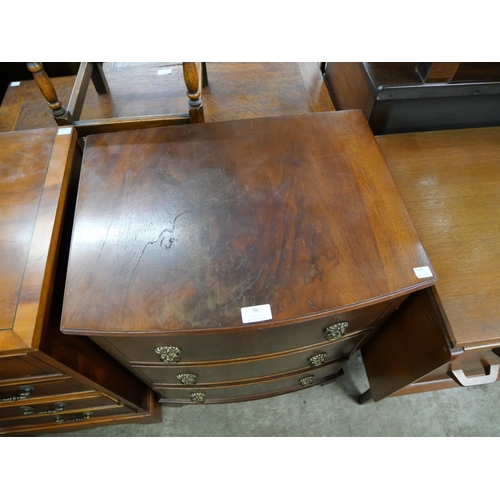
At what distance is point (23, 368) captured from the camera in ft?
2.32

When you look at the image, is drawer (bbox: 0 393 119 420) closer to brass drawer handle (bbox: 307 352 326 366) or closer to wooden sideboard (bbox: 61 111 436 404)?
wooden sideboard (bbox: 61 111 436 404)

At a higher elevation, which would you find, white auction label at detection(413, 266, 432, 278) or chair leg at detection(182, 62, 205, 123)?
chair leg at detection(182, 62, 205, 123)

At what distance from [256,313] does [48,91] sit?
80 cm

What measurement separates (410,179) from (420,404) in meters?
1.01

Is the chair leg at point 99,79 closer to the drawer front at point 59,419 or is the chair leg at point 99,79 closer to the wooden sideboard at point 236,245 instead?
the wooden sideboard at point 236,245

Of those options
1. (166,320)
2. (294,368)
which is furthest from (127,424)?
(166,320)

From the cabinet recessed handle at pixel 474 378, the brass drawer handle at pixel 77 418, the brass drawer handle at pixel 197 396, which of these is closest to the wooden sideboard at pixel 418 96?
the cabinet recessed handle at pixel 474 378

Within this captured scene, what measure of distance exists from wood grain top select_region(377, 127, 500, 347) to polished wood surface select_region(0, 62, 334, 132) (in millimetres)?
348

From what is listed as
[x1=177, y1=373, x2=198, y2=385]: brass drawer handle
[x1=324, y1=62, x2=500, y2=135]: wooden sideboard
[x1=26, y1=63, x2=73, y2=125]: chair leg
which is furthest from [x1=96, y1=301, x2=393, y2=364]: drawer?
[x1=26, y1=63, x2=73, y2=125]: chair leg

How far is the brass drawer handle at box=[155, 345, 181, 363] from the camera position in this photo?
2.36ft

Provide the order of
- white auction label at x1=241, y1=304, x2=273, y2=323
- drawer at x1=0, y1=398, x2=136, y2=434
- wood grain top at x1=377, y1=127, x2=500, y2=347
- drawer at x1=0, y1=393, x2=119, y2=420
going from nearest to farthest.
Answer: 1. white auction label at x1=241, y1=304, x2=273, y2=323
2. wood grain top at x1=377, y1=127, x2=500, y2=347
3. drawer at x1=0, y1=393, x2=119, y2=420
4. drawer at x1=0, y1=398, x2=136, y2=434

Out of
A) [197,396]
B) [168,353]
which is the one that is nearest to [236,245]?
[168,353]

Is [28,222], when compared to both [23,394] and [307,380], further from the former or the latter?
[307,380]
